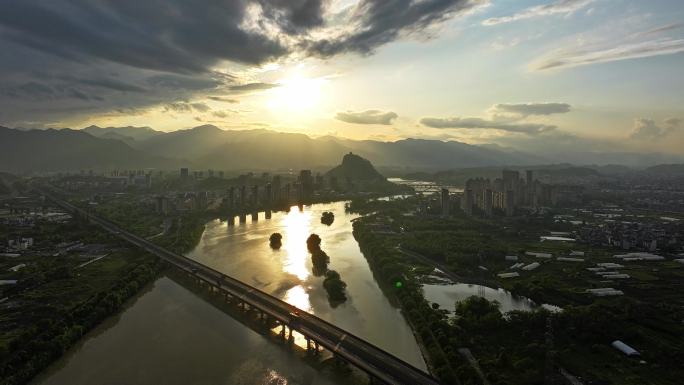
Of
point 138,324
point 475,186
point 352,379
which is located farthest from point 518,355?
point 475,186

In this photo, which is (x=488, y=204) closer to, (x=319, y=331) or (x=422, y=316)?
(x=422, y=316)

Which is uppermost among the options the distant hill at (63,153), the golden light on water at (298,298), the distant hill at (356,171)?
the distant hill at (63,153)

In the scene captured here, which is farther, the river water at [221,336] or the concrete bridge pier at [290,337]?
the concrete bridge pier at [290,337]

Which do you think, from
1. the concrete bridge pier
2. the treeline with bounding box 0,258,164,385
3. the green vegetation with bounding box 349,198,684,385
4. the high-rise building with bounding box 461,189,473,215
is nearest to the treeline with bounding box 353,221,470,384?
the green vegetation with bounding box 349,198,684,385

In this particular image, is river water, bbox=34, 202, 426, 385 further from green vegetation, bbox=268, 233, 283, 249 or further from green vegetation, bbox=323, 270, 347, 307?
green vegetation, bbox=268, 233, 283, 249

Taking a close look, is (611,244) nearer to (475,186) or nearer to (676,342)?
(676,342)

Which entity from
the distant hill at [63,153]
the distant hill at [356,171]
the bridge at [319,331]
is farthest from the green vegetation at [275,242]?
the distant hill at [63,153]

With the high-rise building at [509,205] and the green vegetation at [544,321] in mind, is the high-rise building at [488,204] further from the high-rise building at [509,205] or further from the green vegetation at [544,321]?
the green vegetation at [544,321]
